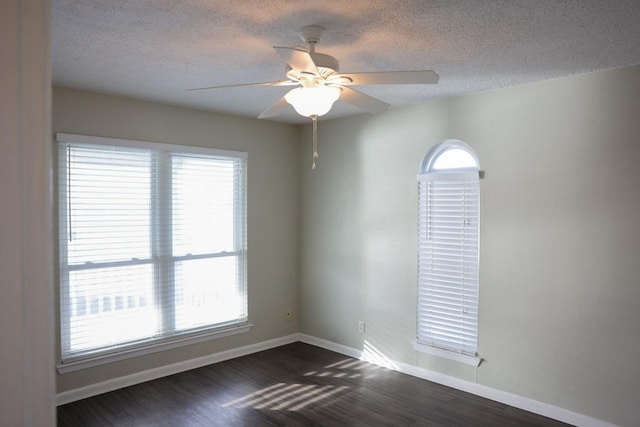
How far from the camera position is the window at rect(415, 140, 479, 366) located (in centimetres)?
386

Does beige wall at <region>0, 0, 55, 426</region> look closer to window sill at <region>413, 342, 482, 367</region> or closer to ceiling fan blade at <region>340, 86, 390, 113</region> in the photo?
ceiling fan blade at <region>340, 86, 390, 113</region>

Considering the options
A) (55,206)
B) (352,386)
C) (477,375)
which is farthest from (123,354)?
(477,375)

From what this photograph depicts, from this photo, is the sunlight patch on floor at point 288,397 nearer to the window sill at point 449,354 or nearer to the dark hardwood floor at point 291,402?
the dark hardwood floor at point 291,402

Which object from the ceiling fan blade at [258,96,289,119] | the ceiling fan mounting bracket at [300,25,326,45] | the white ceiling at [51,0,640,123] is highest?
the white ceiling at [51,0,640,123]

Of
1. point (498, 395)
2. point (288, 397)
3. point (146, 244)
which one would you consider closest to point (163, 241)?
point (146, 244)

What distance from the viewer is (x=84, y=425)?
3.23m

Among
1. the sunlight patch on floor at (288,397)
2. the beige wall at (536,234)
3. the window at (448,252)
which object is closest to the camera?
the beige wall at (536,234)

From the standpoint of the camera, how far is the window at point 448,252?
386 centimetres

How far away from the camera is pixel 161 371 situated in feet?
13.7

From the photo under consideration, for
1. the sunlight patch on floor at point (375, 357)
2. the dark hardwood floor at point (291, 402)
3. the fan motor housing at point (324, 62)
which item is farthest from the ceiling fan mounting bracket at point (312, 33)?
the sunlight patch on floor at point (375, 357)

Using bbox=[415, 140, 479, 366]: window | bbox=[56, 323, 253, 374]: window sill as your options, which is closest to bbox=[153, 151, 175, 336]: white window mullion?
bbox=[56, 323, 253, 374]: window sill

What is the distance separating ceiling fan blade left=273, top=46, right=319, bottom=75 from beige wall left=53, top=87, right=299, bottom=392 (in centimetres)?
244

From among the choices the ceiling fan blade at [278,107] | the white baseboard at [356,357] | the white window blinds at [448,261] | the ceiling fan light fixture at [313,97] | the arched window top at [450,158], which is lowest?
the white baseboard at [356,357]

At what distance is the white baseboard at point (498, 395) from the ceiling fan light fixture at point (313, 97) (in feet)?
9.31
